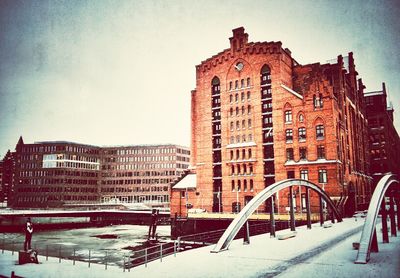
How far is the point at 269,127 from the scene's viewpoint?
54438 millimetres

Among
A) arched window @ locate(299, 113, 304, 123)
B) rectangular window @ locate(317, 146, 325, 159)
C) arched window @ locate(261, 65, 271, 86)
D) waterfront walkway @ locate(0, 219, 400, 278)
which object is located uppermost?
arched window @ locate(261, 65, 271, 86)

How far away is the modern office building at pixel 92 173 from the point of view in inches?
4272

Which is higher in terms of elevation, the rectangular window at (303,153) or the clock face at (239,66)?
the clock face at (239,66)

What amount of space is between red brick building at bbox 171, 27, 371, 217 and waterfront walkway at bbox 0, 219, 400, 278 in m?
29.5

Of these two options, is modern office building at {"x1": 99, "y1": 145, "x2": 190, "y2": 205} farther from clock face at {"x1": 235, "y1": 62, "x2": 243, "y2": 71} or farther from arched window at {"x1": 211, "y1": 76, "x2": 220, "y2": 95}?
clock face at {"x1": 235, "y1": 62, "x2": 243, "y2": 71}

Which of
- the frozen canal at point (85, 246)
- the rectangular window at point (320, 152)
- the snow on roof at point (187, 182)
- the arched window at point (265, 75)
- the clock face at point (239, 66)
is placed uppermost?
the clock face at point (239, 66)

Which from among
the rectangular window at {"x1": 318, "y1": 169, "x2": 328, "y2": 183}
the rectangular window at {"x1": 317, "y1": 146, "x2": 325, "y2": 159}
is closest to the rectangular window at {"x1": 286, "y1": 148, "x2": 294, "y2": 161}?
the rectangular window at {"x1": 317, "y1": 146, "x2": 325, "y2": 159}

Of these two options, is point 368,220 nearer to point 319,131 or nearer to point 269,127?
point 319,131

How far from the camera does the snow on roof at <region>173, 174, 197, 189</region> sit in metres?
59.7

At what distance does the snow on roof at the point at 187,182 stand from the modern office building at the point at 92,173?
51.0 metres

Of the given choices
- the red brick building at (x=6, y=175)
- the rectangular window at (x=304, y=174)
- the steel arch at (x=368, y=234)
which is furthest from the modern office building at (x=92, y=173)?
the steel arch at (x=368, y=234)

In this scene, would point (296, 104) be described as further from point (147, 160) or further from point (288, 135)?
point (147, 160)

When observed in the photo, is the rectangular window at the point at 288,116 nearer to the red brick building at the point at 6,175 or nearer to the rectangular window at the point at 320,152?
the rectangular window at the point at 320,152

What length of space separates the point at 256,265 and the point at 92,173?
364ft
